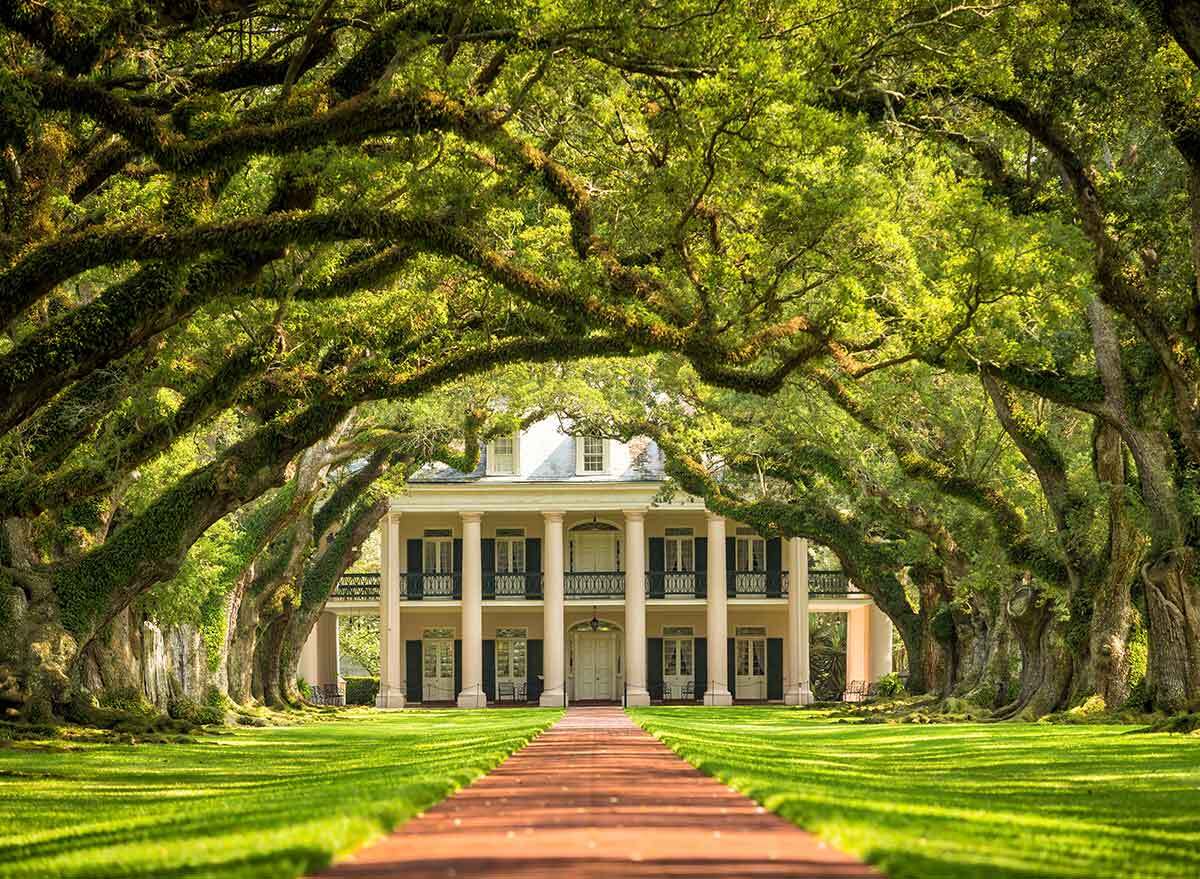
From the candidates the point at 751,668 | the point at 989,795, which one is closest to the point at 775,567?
the point at 751,668

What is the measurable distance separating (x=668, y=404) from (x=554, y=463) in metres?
17.3

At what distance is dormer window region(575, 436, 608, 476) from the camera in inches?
2203

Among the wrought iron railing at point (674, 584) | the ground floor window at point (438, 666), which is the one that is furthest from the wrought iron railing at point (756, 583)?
the ground floor window at point (438, 666)

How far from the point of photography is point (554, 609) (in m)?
54.6

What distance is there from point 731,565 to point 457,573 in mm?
8879

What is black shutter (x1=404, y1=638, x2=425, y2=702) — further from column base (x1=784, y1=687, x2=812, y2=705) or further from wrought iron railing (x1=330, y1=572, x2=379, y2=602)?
column base (x1=784, y1=687, x2=812, y2=705)

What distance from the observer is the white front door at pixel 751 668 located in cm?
5772

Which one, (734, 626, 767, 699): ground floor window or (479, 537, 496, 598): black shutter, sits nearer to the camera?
(479, 537, 496, 598): black shutter

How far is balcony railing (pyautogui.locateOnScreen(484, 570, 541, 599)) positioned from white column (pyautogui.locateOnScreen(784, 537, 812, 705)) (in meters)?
8.13

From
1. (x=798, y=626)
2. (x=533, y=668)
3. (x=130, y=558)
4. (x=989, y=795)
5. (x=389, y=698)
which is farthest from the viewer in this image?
(x=533, y=668)

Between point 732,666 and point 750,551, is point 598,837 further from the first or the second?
point 732,666

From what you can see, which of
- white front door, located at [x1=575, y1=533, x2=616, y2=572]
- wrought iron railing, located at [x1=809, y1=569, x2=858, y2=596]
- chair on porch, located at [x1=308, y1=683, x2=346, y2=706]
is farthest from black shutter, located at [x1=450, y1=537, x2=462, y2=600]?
wrought iron railing, located at [x1=809, y1=569, x2=858, y2=596]

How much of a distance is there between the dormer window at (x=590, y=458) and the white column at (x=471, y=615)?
144 inches

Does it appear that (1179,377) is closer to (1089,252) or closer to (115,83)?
(1089,252)
